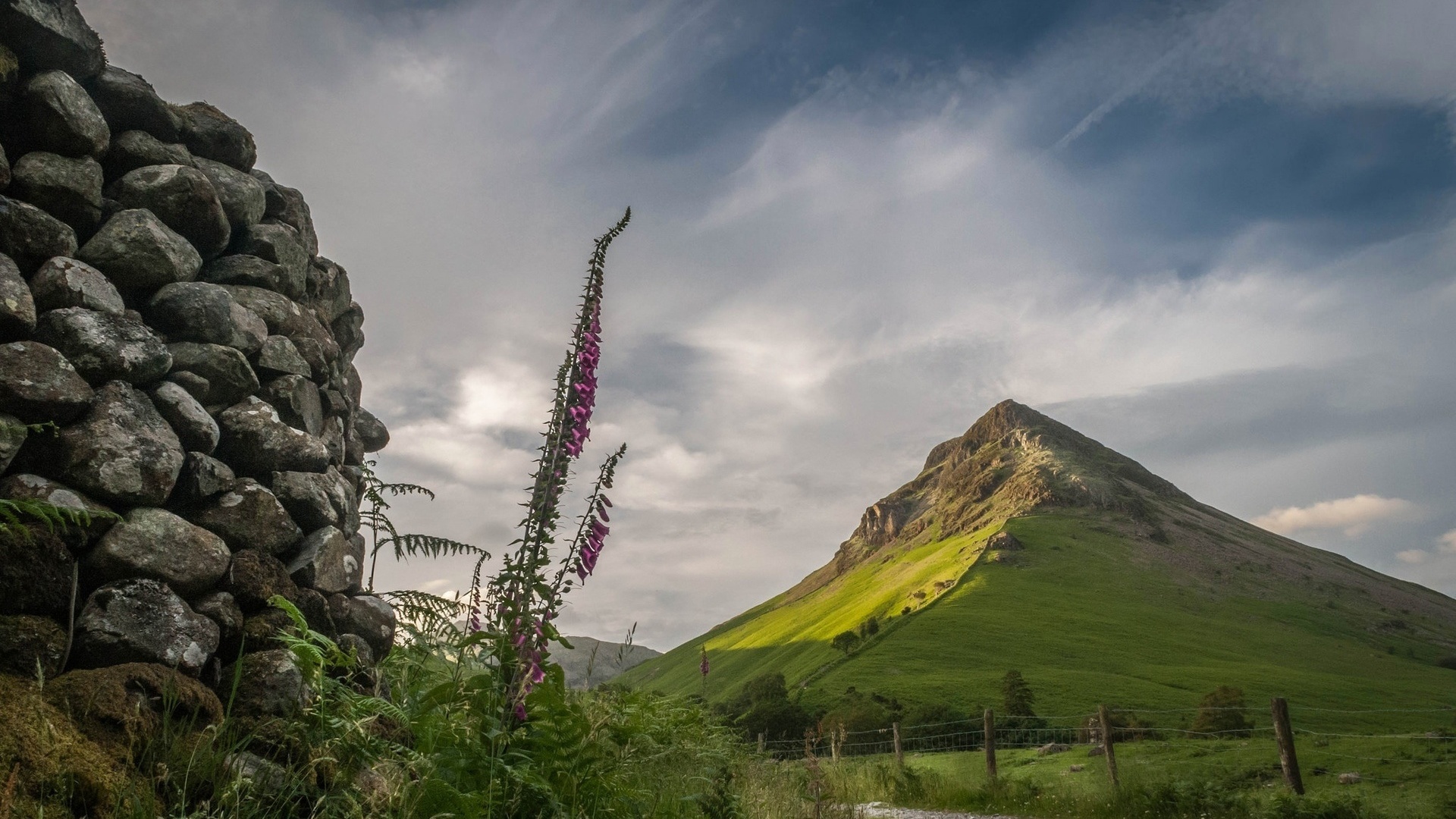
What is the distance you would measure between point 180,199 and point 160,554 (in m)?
4.42

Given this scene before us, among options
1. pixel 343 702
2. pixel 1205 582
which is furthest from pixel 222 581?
pixel 1205 582

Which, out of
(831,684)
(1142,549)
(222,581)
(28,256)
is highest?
(1142,549)

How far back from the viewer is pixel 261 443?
8.10 m

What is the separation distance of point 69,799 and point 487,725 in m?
2.11

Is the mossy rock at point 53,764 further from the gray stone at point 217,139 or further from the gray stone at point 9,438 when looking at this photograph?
the gray stone at point 217,139

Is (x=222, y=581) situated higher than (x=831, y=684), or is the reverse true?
(x=222, y=581)

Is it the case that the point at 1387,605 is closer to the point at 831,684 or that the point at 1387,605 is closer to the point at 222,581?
the point at 831,684

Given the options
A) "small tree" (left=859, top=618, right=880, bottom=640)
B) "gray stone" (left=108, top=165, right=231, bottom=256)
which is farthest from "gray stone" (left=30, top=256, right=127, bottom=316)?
"small tree" (left=859, top=618, right=880, bottom=640)

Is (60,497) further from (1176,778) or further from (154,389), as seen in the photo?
(1176,778)

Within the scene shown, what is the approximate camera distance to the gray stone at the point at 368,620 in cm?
807

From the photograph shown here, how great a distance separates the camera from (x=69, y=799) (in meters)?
4.00

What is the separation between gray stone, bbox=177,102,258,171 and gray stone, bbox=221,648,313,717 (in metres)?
7.06

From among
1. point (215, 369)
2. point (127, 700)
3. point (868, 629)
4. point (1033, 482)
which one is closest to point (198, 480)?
point (215, 369)

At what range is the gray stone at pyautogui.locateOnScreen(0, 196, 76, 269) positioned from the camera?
7121 mm
